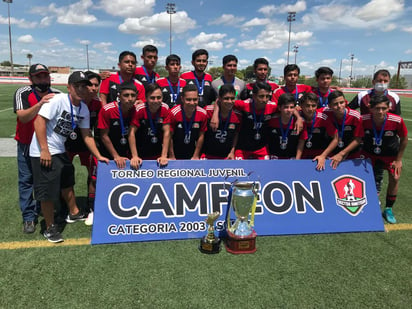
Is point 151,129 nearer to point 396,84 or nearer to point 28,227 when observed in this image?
point 28,227

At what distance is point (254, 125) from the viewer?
13.0 feet

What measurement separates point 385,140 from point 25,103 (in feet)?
14.0

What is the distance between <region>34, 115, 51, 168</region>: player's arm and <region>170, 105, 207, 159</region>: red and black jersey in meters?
1.36

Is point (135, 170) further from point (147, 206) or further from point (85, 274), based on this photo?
point (85, 274)

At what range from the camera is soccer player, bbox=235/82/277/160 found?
155 inches

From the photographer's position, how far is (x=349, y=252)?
10.1ft

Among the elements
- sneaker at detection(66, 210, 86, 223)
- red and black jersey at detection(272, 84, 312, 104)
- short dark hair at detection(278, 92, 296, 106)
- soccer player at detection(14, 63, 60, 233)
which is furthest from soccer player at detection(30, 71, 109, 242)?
red and black jersey at detection(272, 84, 312, 104)

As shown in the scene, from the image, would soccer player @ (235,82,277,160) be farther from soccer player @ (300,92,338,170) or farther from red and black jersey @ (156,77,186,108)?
red and black jersey @ (156,77,186,108)

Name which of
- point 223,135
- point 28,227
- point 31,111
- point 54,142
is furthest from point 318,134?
point 28,227

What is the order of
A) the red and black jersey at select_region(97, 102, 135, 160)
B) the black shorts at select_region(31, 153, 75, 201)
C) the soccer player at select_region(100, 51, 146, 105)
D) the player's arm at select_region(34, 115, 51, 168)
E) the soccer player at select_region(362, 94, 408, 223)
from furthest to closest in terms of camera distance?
the soccer player at select_region(100, 51, 146, 105)
the soccer player at select_region(362, 94, 408, 223)
the red and black jersey at select_region(97, 102, 135, 160)
the black shorts at select_region(31, 153, 75, 201)
the player's arm at select_region(34, 115, 51, 168)

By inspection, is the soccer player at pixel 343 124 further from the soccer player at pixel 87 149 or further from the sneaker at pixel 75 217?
the sneaker at pixel 75 217

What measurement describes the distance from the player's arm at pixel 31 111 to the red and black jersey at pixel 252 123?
2217 mm

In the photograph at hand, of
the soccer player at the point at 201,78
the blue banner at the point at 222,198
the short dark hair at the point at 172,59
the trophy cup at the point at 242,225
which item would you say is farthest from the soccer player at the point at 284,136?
the short dark hair at the point at 172,59

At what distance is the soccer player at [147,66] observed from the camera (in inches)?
187
